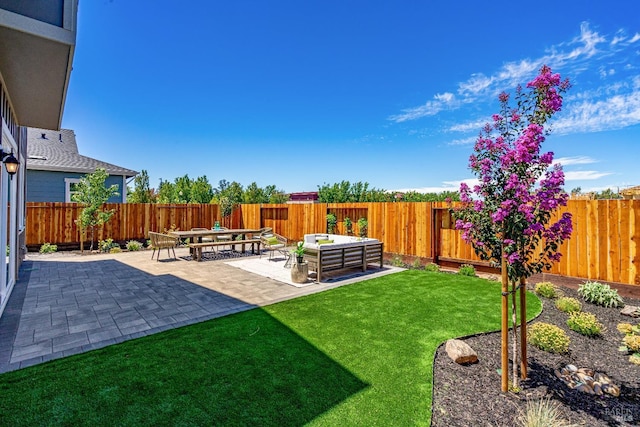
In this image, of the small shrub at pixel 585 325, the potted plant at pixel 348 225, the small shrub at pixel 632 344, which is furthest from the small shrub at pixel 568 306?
the potted plant at pixel 348 225

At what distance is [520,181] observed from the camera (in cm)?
259

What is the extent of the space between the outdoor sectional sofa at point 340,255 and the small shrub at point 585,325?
4697 millimetres

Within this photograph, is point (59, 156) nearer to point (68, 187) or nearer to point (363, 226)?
point (68, 187)

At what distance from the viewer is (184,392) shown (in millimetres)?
2719

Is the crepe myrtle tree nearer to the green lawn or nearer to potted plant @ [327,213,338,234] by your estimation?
the green lawn

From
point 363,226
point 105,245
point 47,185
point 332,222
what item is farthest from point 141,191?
point 363,226

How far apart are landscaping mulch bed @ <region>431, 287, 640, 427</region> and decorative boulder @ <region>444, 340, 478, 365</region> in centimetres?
6

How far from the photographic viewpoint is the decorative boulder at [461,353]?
343 cm

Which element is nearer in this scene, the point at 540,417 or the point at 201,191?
the point at 540,417

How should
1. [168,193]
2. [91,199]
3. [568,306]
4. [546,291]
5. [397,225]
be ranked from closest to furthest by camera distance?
[568,306]
[546,291]
[397,225]
[91,199]
[168,193]

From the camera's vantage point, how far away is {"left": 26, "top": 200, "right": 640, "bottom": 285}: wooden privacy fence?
20.0ft

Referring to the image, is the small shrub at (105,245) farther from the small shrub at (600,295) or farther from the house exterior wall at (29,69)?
the small shrub at (600,295)

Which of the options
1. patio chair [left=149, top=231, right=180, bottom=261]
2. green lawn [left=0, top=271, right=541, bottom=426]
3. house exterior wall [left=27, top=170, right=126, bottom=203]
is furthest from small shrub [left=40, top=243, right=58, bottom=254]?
green lawn [left=0, top=271, right=541, bottom=426]

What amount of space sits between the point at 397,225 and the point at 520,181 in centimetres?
768
